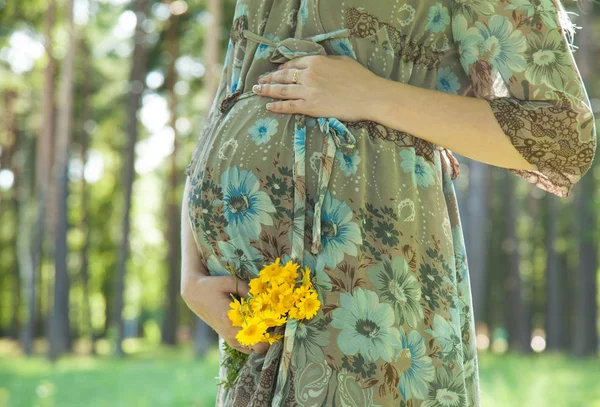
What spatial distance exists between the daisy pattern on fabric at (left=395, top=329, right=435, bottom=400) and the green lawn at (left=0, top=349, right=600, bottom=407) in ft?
17.9

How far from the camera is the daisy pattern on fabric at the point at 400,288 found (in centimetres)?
130

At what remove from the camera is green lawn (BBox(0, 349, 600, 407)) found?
23.4ft

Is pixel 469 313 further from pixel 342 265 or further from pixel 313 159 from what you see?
pixel 313 159

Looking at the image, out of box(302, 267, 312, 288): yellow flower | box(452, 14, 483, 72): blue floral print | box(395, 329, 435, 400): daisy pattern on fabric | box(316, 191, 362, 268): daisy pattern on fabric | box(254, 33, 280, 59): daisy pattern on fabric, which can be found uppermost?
box(452, 14, 483, 72): blue floral print

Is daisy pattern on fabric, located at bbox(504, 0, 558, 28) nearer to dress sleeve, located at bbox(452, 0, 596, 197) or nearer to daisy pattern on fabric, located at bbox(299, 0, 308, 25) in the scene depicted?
dress sleeve, located at bbox(452, 0, 596, 197)

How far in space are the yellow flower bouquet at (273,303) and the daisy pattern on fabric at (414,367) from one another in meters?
0.17

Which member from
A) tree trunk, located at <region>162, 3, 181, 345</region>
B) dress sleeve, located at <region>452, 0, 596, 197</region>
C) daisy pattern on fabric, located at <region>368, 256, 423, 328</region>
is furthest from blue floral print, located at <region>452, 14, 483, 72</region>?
tree trunk, located at <region>162, 3, 181, 345</region>

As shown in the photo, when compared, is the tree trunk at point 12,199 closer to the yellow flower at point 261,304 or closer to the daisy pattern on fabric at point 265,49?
the daisy pattern on fabric at point 265,49

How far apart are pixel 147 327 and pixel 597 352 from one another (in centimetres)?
3105

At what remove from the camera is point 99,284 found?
2619 cm

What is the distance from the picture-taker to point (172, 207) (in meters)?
19.5

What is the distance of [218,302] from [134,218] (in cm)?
2415

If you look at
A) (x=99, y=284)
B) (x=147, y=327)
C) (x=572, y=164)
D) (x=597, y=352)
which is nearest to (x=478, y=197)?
(x=597, y=352)

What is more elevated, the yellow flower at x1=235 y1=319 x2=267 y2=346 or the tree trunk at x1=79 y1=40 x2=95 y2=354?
the yellow flower at x1=235 y1=319 x2=267 y2=346
